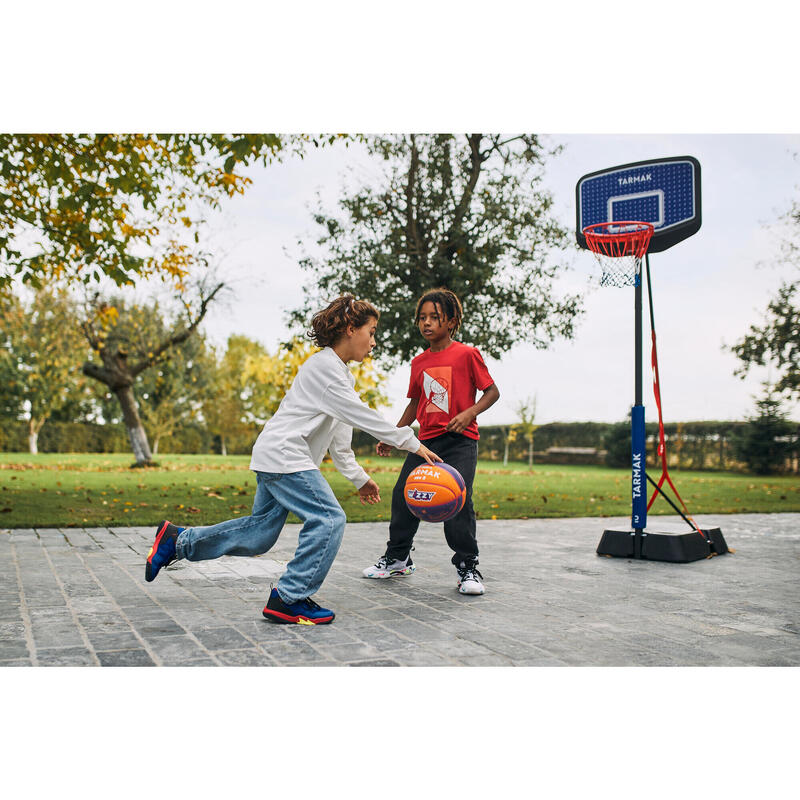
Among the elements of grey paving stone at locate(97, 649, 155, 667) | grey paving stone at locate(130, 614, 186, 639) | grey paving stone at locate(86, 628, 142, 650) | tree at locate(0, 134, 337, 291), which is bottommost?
grey paving stone at locate(130, 614, 186, 639)

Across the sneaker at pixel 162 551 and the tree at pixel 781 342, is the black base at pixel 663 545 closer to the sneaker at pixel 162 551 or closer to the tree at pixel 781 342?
the sneaker at pixel 162 551

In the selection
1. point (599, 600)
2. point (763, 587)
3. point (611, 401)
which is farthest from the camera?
point (611, 401)

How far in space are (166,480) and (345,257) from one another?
219 inches

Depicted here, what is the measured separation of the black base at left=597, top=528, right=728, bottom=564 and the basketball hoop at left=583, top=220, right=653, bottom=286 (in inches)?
85.2

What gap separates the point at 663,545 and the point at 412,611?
9.45ft

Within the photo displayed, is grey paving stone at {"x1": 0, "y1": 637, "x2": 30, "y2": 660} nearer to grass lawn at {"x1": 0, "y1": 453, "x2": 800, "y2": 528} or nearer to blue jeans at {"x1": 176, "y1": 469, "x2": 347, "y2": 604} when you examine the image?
blue jeans at {"x1": 176, "y1": 469, "x2": 347, "y2": 604}

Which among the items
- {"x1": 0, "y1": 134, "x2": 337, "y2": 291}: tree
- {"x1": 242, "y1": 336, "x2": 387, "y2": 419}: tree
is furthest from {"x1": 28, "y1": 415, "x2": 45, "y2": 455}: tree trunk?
{"x1": 0, "y1": 134, "x2": 337, "y2": 291}: tree

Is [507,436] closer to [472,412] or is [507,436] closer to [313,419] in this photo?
[472,412]

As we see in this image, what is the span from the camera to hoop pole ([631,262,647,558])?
20.7 feet

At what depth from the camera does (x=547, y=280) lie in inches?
595

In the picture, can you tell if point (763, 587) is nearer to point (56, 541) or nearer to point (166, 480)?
point (56, 541)

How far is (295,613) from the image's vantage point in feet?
12.6

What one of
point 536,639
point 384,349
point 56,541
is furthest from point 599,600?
point 384,349

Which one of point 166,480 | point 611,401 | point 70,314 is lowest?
point 166,480
